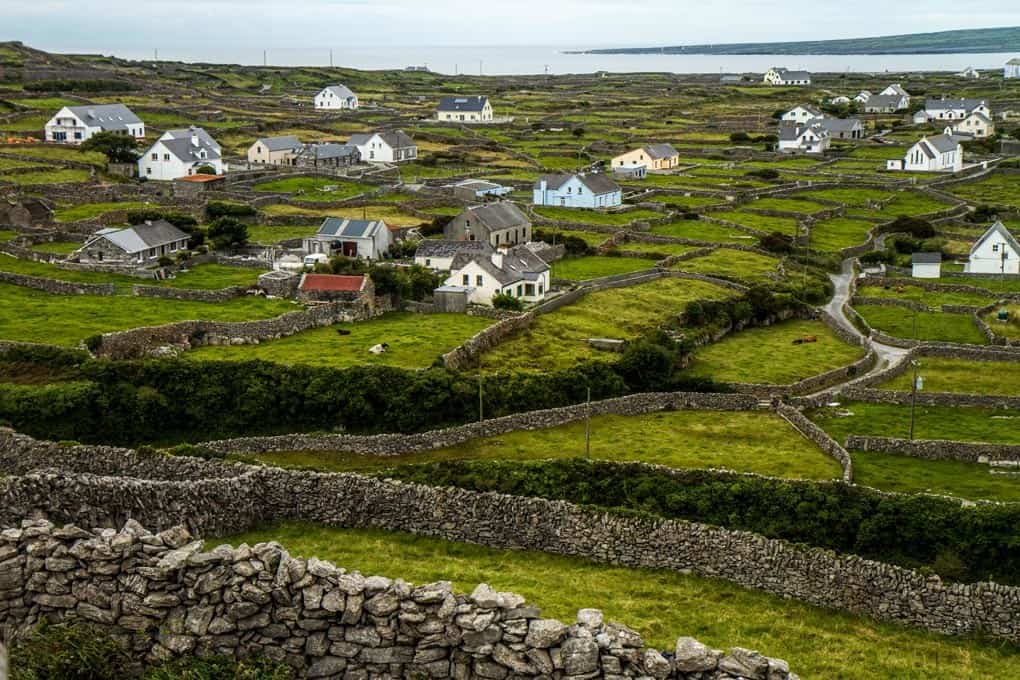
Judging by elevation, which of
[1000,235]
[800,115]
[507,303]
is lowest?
[507,303]

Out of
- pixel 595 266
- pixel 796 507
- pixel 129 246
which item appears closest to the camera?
pixel 796 507

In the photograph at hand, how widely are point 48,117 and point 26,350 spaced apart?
288 feet

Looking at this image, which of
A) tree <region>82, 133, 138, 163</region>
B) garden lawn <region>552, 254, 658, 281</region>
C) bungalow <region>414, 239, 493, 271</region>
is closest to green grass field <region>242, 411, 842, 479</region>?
garden lawn <region>552, 254, 658, 281</region>

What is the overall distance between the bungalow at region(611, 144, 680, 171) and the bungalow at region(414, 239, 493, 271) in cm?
4900

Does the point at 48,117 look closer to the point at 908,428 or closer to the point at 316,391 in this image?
the point at 316,391

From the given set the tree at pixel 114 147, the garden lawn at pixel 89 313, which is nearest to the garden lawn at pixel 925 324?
the garden lawn at pixel 89 313

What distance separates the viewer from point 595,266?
65750 millimetres

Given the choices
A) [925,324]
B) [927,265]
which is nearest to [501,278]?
[925,324]

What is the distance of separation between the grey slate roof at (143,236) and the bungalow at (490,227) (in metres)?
16.6

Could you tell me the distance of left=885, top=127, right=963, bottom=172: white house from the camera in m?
110

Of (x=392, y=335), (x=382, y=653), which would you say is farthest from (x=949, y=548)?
(x=392, y=335)

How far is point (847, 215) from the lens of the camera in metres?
87.9

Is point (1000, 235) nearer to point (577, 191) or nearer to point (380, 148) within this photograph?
point (577, 191)

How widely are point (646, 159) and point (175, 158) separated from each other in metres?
44.5
